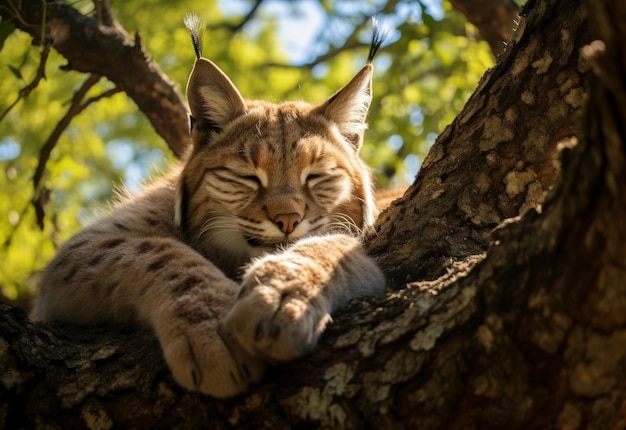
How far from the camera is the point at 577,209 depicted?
2273 mm

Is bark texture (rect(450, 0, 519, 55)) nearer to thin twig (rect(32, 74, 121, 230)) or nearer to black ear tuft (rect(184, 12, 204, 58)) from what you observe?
black ear tuft (rect(184, 12, 204, 58))

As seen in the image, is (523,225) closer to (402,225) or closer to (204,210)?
(402,225)

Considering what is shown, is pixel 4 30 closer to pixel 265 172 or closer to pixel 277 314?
pixel 265 172

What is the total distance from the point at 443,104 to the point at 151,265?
4372mm

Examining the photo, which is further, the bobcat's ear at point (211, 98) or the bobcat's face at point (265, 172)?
the bobcat's ear at point (211, 98)

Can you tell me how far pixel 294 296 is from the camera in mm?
3078

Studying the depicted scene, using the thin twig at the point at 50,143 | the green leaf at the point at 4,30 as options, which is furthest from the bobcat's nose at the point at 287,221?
the thin twig at the point at 50,143

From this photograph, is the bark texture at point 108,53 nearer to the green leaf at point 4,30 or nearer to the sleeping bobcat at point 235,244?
the green leaf at point 4,30

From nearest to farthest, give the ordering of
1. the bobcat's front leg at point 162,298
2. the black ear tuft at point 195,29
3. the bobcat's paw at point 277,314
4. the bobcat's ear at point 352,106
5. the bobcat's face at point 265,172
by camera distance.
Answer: the bobcat's paw at point 277,314
the bobcat's front leg at point 162,298
the bobcat's face at point 265,172
the black ear tuft at point 195,29
the bobcat's ear at point 352,106

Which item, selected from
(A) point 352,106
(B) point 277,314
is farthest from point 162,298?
(A) point 352,106

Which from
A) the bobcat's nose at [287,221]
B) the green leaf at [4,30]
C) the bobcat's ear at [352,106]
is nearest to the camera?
the green leaf at [4,30]

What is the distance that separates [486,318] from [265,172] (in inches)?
100

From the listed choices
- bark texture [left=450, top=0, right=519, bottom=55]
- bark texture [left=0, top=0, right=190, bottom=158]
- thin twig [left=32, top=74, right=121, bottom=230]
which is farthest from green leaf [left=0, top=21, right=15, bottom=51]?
bark texture [left=450, top=0, right=519, bottom=55]

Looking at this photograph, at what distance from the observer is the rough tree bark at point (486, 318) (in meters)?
2.26
